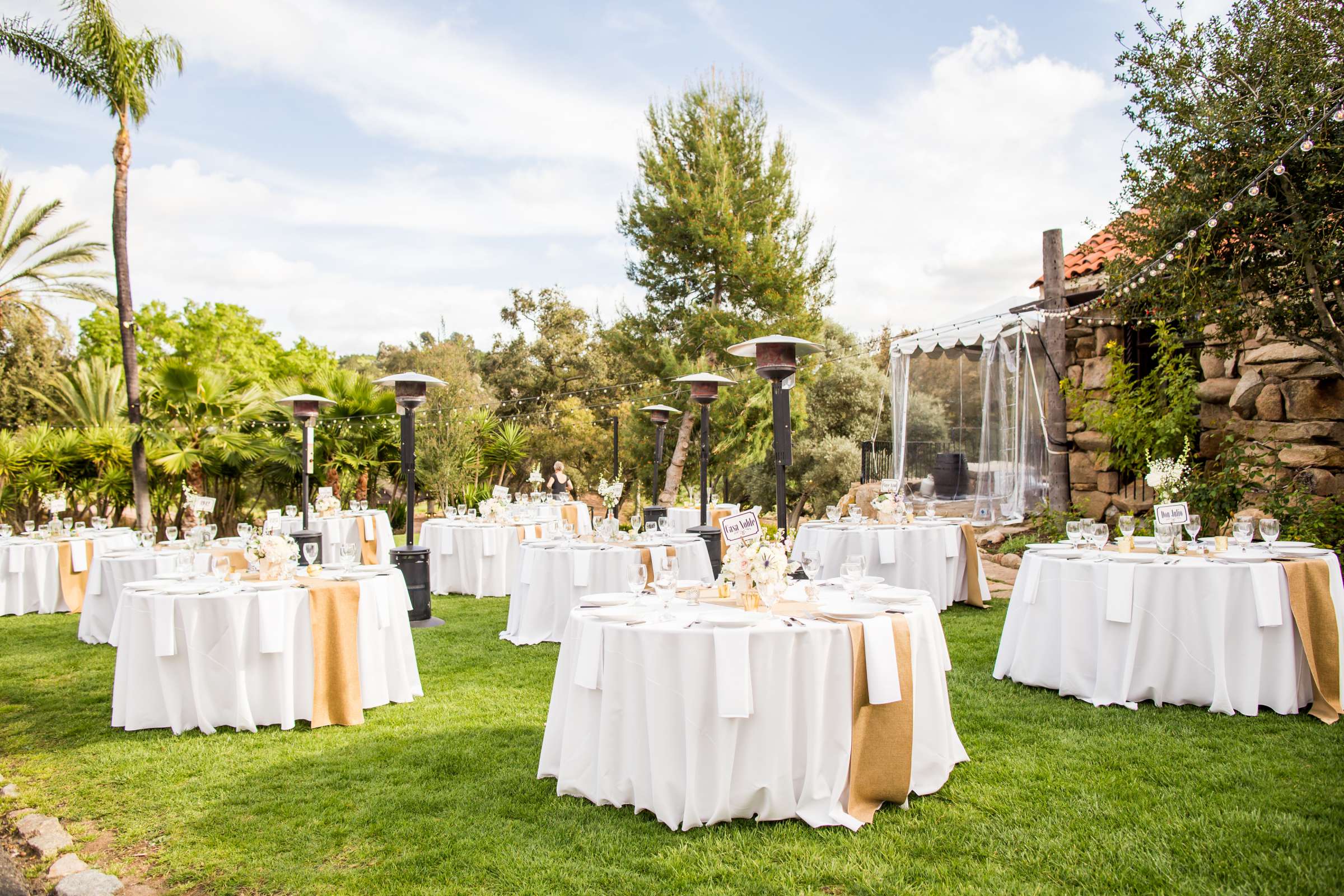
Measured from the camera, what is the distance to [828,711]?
3.57 m

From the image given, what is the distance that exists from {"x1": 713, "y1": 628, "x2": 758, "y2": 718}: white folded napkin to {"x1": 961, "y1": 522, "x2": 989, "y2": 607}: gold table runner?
6.10 meters

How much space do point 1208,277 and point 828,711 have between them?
625cm

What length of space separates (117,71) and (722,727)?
1556 centimetres

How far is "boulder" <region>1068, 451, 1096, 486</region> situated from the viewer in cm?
1158

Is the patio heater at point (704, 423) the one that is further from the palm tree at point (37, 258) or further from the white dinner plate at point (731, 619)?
the palm tree at point (37, 258)

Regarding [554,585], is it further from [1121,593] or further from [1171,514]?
[1171,514]

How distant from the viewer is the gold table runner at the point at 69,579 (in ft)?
31.6

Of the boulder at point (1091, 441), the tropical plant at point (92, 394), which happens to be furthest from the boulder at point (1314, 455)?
the tropical plant at point (92, 394)

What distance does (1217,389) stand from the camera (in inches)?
372

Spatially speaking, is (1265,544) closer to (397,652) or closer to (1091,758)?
(1091,758)

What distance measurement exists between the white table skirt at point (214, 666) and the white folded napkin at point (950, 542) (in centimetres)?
610

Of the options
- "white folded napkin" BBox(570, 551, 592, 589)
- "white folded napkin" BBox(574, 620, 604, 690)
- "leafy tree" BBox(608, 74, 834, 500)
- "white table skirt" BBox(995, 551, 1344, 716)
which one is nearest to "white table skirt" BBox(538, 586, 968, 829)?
"white folded napkin" BBox(574, 620, 604, 690)

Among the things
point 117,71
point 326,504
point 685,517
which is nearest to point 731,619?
point 326,504

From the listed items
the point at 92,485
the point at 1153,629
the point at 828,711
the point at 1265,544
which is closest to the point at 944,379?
the point at 1265,544
